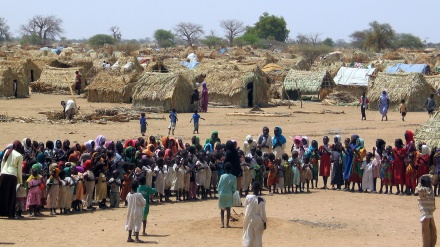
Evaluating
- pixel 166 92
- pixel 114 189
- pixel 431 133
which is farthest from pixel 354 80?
pixel 114 189

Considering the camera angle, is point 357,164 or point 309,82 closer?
point 357,164

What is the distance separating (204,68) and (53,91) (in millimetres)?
7899

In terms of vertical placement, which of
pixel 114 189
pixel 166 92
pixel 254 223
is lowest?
pixel 114 189

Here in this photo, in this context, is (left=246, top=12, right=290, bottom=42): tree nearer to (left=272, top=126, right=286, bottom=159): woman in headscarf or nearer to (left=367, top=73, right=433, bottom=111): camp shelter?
(left=367, top=73, right=433, bottom=111): camp shelter

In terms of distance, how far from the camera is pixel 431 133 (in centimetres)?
2044

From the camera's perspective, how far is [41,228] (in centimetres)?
1300

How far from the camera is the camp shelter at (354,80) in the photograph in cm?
4272

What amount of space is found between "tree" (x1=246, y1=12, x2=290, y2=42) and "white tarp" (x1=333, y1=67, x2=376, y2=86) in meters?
71.8

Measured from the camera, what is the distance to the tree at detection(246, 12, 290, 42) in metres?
116

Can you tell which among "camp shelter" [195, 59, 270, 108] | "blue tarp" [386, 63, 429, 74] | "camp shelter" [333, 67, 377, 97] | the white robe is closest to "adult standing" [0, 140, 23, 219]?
the white robe

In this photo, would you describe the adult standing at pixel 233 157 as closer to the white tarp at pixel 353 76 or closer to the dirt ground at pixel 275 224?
the dirt ground at pixel 275 224

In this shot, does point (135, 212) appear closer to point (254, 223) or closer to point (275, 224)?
point (254, 223)

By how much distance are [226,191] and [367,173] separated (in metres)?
5.44

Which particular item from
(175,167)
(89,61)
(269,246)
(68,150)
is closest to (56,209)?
(68,150)
